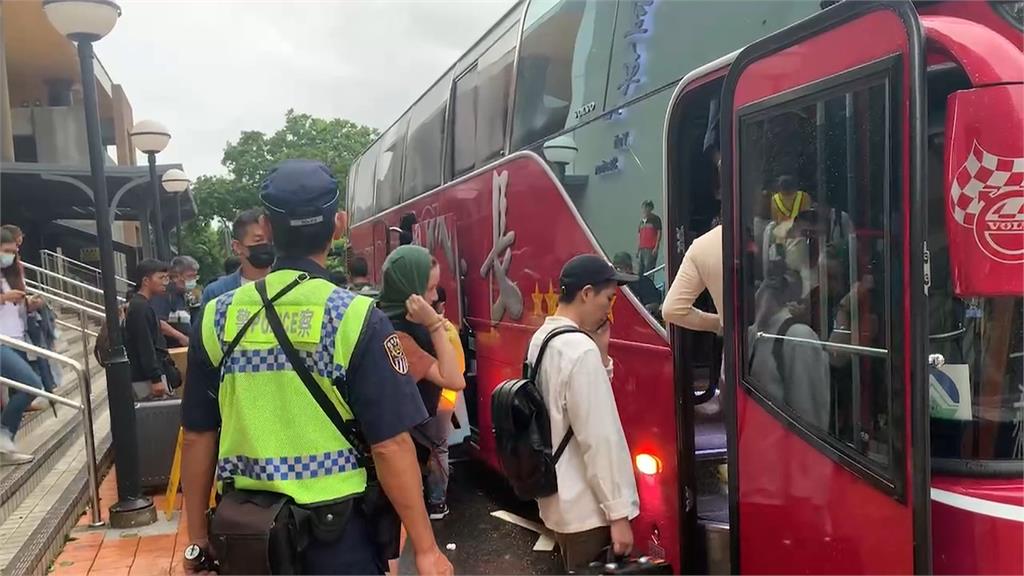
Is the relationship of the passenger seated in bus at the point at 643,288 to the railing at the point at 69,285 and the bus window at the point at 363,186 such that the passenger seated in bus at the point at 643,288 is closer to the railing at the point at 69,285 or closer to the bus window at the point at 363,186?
the bus window at the point at 363,186

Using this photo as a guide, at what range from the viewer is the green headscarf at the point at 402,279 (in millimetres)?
3084

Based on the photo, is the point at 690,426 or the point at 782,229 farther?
the point at 690,426

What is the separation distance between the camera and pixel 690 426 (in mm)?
3637

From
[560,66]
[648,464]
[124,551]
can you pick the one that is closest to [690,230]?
[648,464]

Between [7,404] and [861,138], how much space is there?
6238 mm

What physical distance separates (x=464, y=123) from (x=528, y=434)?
456 centimetres

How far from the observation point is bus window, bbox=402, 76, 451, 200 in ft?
25.6

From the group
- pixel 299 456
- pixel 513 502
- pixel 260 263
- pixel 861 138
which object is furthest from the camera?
pixel 513 502

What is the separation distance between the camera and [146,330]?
6273 mm

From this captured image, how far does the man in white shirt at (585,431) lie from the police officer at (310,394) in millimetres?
1010

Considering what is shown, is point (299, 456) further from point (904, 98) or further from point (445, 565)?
point (904, 98)

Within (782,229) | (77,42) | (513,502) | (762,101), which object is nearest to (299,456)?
(782,229)

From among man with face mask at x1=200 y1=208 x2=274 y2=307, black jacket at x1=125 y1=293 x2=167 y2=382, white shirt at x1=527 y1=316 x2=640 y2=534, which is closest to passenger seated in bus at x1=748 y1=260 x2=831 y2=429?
white shirt at x1=527 y1=316 x2=640 y2=534

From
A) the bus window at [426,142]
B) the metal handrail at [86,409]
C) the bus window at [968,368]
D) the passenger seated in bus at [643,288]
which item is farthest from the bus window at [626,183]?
the metal handrail at [86,409]
